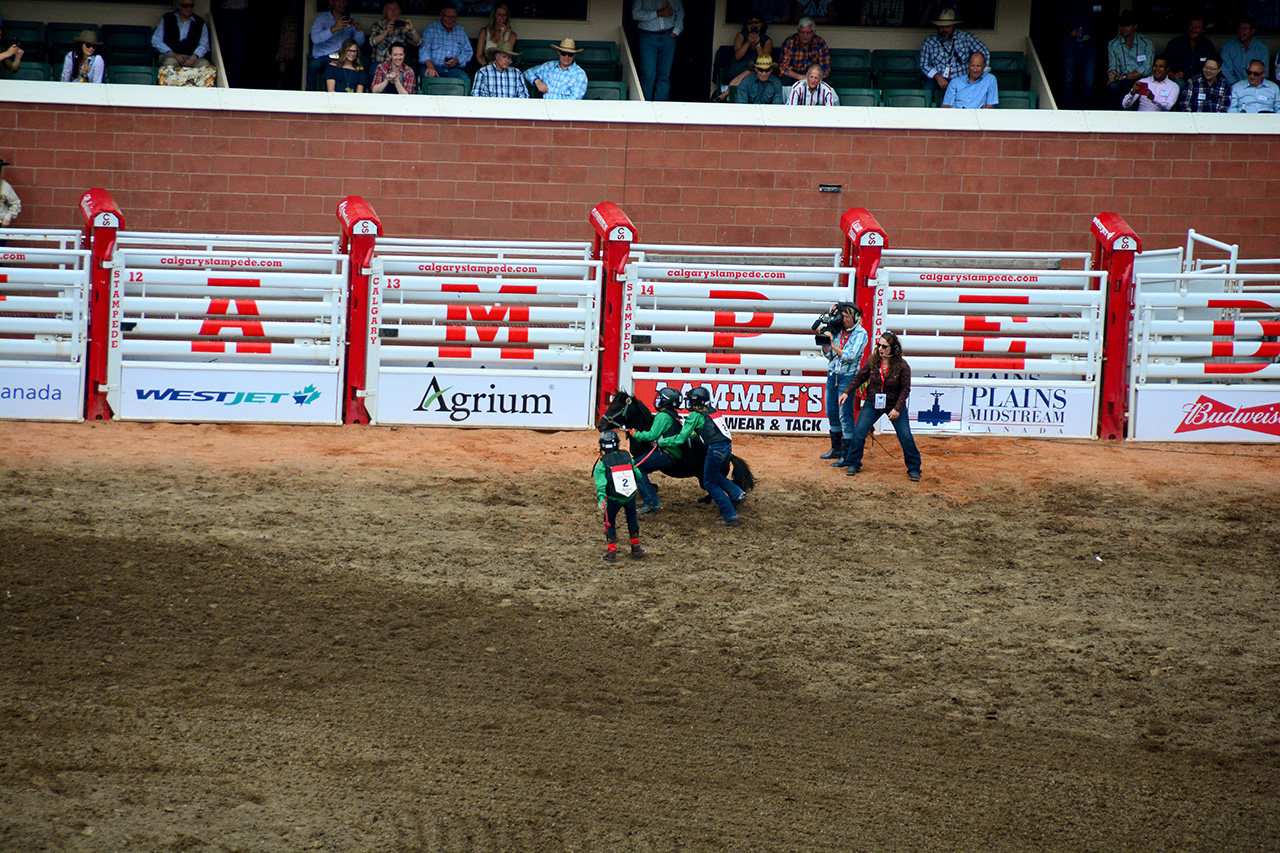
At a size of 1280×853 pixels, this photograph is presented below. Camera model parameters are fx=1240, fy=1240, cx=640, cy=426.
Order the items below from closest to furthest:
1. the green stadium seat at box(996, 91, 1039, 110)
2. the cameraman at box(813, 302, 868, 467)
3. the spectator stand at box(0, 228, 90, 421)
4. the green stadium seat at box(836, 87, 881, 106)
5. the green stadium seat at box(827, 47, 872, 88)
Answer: the cameraman at box(813, 302, 868, 467) < the spectator stand at box(0, 228, 90, 421) < the green stadium seat at box(836, 87, 881, 106) < the green stadium seat at box(996, 91, 1039, 110) < the green stadium seat at box(827, 47, 872, 88)

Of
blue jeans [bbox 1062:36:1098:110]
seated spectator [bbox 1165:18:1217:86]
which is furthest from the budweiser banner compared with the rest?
seated spectator [bbox 1165:18:1217:86]

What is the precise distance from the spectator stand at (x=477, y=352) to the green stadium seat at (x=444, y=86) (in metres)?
4.09

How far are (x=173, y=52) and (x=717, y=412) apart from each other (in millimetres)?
8816

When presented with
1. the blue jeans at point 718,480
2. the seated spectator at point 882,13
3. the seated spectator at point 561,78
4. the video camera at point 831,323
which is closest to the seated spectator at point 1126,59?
the seated spectator at point 882,13

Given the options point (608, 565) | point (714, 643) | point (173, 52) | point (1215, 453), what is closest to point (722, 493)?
point (608, 565)

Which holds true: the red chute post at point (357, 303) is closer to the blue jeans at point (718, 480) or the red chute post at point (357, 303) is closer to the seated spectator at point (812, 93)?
the blue jeans at point (718, 480)

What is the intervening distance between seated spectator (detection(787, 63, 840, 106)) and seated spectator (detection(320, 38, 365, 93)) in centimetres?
559

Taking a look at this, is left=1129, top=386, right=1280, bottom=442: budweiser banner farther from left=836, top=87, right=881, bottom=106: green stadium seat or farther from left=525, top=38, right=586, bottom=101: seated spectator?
left=525, top=38, right=586, bottom=101: seated spectator

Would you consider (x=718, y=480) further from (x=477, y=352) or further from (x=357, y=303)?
(x=357, y=303)

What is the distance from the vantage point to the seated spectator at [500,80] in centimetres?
1608

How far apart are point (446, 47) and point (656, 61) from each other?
281 cm

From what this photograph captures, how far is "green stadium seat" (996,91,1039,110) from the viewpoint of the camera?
16578mm

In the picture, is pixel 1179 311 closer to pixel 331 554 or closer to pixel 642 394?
pixel 642 394

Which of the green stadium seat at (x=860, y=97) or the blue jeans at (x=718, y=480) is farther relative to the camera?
the green stadium seat at (x=860, y=97)
